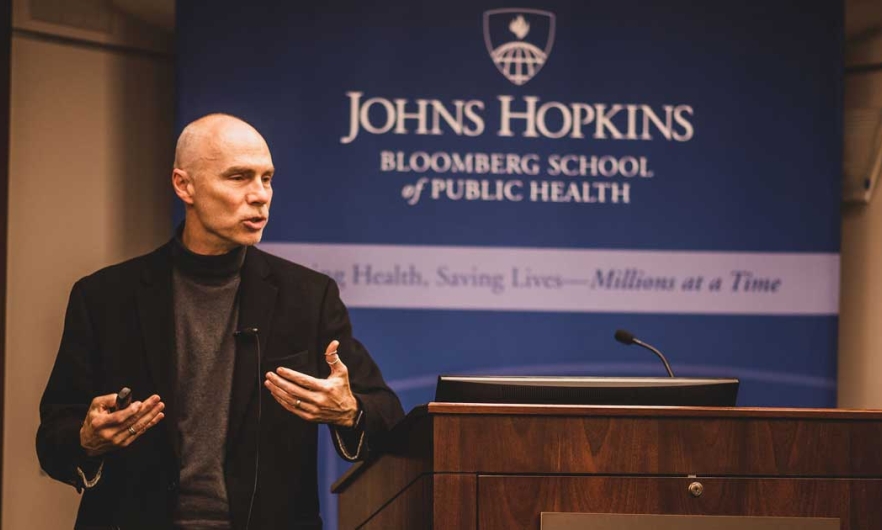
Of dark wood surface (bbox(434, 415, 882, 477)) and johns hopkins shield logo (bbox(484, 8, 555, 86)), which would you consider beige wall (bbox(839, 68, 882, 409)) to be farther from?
dark wood surface (bbox(434, 415, 882, 477))

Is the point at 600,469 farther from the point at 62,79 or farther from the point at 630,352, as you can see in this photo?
the point at 62,79

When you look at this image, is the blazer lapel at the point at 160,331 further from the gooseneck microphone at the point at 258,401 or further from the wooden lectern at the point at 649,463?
the wooden lectern at the point at 649,463

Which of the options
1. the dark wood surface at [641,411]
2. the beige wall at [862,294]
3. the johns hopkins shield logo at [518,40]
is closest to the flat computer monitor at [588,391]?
the dark wood surface at [641,411]

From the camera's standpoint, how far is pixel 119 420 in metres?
2.17

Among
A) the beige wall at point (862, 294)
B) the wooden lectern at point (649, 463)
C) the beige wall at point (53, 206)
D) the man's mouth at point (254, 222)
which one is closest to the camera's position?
the wooden lectern at point (649, 463)

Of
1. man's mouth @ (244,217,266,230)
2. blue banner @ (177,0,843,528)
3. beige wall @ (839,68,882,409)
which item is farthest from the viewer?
beige wall @ (839,68,882,409)

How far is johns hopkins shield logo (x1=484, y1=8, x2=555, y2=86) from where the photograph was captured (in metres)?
4.02

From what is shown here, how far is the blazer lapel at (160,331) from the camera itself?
242 cm

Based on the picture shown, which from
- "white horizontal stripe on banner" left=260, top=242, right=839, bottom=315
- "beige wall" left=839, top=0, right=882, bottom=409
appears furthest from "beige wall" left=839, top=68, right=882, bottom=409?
"white horizontal stripe on banner" left=260, top=242, right=839, bottom=315

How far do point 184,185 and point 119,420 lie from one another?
69 centimetres

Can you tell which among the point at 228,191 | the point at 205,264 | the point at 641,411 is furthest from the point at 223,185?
the point at 641,411

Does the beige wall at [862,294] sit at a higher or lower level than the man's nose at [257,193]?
lower

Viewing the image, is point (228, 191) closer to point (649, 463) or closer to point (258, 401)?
point (258, 401)

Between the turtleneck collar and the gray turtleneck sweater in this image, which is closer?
the gray turtleneck sweater
